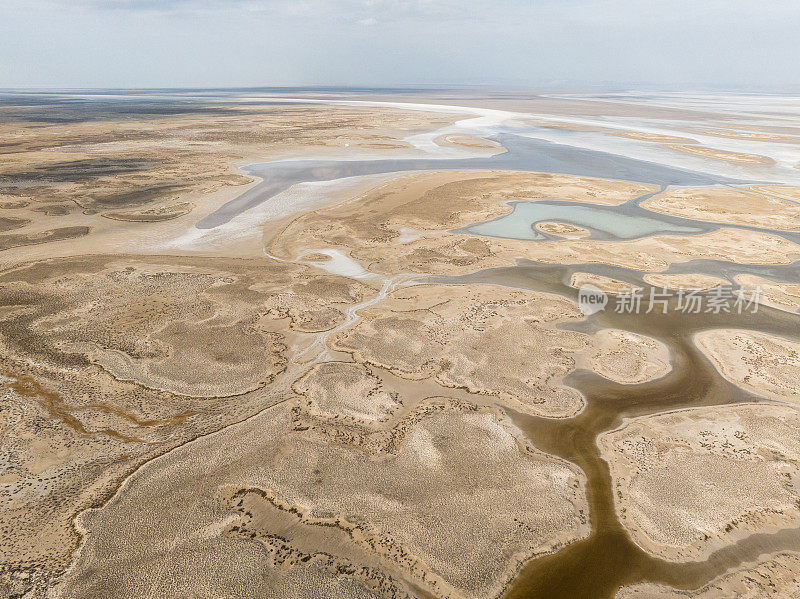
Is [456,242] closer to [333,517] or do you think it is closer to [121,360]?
[121,360]

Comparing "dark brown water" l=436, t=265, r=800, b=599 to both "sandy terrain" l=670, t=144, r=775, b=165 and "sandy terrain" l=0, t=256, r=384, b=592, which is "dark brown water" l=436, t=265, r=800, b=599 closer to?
"sandy terrain" l=0, t=256, r=384, b=592

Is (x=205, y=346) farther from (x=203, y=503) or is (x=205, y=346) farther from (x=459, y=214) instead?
(x=459, y=214)

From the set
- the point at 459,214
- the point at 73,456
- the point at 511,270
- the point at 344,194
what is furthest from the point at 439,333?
the point at 344,194

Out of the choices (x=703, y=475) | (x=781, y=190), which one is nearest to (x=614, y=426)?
(x=703, y=475)

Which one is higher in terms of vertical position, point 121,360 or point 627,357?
point 121,360

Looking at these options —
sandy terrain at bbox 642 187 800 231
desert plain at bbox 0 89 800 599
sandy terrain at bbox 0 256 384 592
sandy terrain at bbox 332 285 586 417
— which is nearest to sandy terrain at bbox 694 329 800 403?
desert plain at bbox 0 89 800 599

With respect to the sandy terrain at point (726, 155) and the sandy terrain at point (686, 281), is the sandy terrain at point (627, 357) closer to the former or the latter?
the sandy terrain at point (686, 281)

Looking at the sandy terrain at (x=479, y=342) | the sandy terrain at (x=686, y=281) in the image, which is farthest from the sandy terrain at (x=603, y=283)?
the sandy terrain at (x=479, y=342)
